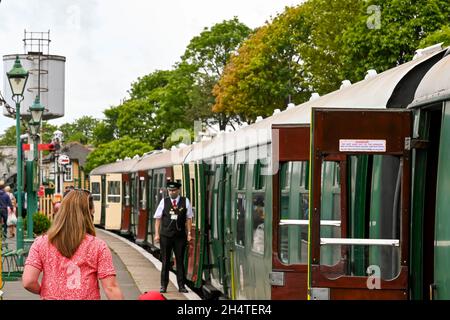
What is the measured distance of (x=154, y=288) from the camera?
67.6 feet

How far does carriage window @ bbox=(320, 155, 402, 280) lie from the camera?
782cm

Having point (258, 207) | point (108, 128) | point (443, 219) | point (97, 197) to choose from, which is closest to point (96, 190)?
point (97, 197)

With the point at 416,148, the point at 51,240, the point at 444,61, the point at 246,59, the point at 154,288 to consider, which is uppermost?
the point at 246,59

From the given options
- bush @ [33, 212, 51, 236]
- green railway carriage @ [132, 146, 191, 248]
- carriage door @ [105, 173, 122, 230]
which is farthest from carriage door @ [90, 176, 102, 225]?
bush @ [33, 212, 51, 236]

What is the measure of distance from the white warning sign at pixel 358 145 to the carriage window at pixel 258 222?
4878mm

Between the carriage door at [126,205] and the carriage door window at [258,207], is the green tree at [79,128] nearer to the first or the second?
the carriage door at [126,205]

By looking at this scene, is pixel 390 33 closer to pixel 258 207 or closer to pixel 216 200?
pixel 216 200

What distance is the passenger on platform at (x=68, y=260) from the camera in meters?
7.21

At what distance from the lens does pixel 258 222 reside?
42.3ft

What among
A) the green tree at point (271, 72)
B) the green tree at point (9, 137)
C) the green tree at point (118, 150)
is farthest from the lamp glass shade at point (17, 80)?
the green tree at point (9, 137)

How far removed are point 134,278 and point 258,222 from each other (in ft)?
33.6
